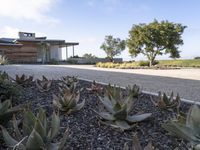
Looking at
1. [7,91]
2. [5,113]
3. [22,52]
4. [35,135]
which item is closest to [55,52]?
[22,52]

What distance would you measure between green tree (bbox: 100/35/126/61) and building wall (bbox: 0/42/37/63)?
9145 millimetres

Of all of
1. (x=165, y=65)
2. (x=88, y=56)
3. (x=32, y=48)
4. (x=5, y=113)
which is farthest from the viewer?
(x=88, y=56)

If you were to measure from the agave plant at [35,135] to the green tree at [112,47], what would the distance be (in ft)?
125

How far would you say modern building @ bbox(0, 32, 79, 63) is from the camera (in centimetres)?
3320

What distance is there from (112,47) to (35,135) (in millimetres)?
38857

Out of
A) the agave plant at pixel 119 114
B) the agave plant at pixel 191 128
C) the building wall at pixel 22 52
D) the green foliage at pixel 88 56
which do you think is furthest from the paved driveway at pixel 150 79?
the green foliage at pixel 88 56

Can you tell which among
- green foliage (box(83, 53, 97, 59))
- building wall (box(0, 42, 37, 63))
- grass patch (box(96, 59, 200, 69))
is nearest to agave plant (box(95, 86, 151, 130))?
grass patch (box(96, 59, 200, 69))

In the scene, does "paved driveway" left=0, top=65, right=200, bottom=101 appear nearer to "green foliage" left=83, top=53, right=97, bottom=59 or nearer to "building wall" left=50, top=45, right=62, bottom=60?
"green foliage" left=83, top=53, right=97, bottom=59

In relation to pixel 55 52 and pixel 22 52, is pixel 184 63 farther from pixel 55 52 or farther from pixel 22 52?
pixel 55 52

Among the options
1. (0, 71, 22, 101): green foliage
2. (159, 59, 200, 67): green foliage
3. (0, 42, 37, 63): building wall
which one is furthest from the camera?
(0, 42, 37, 63): building wall

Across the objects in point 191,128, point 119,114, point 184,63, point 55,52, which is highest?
point 55,52

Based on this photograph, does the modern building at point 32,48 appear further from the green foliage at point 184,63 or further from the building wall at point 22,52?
the green foliage at point 184,63

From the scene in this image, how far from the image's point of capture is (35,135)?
293 cm

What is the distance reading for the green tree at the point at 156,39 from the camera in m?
29.0
